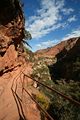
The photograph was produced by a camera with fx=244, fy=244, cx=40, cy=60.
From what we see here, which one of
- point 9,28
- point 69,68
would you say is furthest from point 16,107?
point 69,68

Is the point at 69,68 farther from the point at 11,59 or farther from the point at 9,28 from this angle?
the point at 9,28

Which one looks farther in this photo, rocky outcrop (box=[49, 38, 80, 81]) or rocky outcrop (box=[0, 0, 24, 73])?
rocky outcrop (box=[49, 38, 80, 81])

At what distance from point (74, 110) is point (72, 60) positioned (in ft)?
126

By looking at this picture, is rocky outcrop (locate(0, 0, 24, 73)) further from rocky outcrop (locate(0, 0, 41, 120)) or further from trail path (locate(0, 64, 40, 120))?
trail path (locate(0, 64, 40, 120))

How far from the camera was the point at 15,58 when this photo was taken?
1784cm

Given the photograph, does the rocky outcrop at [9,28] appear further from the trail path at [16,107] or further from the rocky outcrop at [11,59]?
the trail path at [16,107]

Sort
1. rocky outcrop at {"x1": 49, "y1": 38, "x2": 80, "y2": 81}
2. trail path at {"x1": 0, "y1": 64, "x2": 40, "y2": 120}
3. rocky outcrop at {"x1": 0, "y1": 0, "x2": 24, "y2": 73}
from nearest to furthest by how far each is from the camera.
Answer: trail path at {"x1": 0, "y1": 64, "x2": 40, "y2": 120} < rocky outcrop at {"x1": 0, "y1": 0, "x2": 24, "y2": 73} < rocky outcrop at {"x1": 49, "y1": 38, "x2": 80, "y2": 81}

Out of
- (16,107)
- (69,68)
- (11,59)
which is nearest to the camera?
(16,107)

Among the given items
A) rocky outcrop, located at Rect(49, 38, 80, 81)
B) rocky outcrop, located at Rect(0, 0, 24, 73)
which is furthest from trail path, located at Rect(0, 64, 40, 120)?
rocky outcrop, located at Rect(49, 38, 80, 81)

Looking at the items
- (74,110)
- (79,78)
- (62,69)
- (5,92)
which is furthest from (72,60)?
(5,92)

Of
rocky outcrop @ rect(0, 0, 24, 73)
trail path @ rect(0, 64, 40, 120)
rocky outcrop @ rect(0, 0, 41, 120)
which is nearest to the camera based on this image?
trail path @ rect(0, 64, 40, 120)

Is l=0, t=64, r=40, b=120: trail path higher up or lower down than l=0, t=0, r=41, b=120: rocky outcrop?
lower down

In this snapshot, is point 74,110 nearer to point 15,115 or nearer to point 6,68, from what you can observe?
point 6,68

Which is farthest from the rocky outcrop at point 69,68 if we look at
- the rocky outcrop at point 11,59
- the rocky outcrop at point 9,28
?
the rocky outcrop at point 9,28
